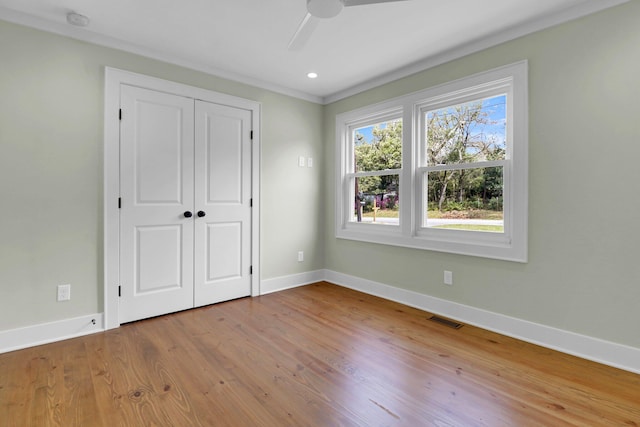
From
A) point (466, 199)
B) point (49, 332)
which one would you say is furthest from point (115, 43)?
point (466, 199)

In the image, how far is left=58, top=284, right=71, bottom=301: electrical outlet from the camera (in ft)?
8.16

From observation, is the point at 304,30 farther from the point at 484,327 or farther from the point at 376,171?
the point at 484,327

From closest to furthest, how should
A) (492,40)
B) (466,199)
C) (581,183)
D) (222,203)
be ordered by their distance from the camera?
(581,183), (492,40), (466,199), (222,203)

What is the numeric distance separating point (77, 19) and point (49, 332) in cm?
237

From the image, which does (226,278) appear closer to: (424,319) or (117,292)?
(117,292)

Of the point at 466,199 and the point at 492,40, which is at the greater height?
the point at 492,40

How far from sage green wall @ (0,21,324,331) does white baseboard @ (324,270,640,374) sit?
285 cm

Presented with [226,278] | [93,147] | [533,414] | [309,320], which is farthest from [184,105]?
[533,414]

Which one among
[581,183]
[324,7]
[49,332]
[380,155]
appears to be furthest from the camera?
[380,155]

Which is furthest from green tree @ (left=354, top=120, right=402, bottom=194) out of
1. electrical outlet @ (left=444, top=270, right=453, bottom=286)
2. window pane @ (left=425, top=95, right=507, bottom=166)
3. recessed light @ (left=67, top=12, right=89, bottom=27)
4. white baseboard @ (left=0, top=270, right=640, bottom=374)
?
recessed light @ (left=67, top=12, right=89, bottom=27)

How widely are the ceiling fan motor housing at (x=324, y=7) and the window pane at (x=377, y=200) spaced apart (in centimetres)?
206

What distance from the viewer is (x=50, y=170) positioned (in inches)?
96.1

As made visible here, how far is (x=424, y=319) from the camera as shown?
9.52 feet

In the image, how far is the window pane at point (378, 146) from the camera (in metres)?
3.54
